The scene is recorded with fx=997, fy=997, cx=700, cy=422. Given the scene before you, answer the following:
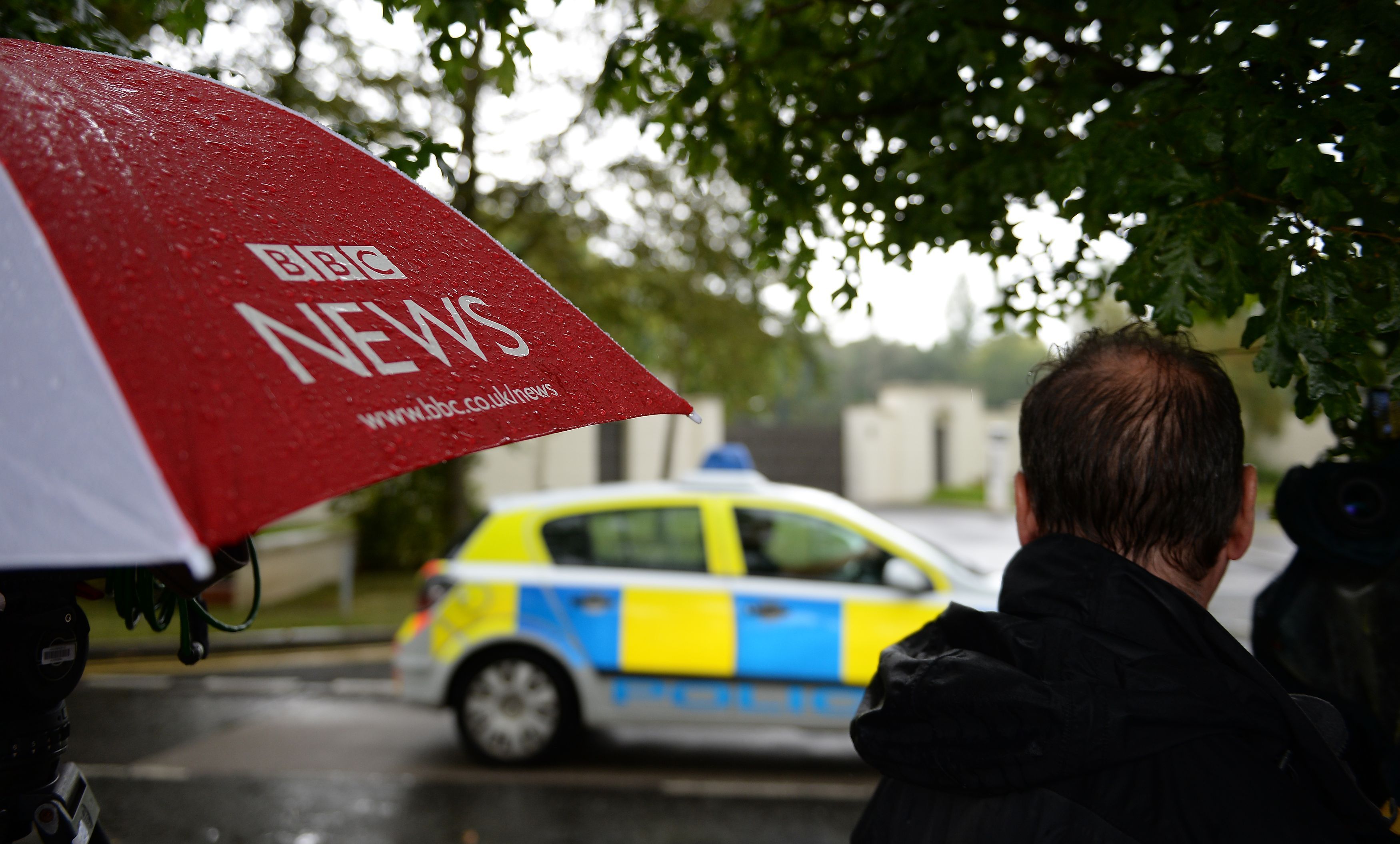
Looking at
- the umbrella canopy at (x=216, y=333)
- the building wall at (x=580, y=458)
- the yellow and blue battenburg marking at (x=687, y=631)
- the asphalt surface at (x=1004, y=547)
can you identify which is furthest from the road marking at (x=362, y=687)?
the building wall at (x=580, y=458)

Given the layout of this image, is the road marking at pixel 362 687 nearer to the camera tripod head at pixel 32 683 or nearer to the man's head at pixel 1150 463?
the camera tripod head at pixel 32 683

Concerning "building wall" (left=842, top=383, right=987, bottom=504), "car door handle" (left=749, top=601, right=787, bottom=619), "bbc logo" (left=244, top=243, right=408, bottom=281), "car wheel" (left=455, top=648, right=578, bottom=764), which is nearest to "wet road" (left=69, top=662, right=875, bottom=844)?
"car wheel" (left=455, top=648, right=578, bottom=764)

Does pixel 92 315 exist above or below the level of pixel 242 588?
above

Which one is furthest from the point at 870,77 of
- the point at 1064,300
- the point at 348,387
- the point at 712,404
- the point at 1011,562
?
the point at 712,404

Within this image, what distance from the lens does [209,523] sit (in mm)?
809

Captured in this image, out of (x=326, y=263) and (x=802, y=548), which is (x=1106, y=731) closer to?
(x=326, y=263)

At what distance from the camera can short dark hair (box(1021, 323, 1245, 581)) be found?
1235mm

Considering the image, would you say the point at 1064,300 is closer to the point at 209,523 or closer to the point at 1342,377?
the point at 1342,377

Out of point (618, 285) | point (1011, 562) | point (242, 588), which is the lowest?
point (242, 588)

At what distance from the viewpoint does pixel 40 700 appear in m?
1.50

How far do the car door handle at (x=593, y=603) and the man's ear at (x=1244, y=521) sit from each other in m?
4.39

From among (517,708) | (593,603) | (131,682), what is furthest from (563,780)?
(131,682)

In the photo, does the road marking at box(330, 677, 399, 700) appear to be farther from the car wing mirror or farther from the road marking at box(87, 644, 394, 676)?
the car wing mirror

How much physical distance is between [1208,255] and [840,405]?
216 ft
